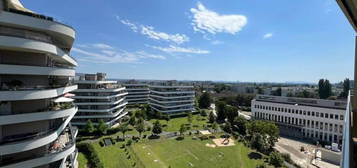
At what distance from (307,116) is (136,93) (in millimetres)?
68378

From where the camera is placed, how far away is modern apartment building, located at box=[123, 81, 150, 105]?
300 ft

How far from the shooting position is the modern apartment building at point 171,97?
71188 millimetres

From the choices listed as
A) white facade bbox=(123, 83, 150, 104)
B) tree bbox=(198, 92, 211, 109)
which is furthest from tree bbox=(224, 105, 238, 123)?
white facade bbox=(123, 83, 150, 104)

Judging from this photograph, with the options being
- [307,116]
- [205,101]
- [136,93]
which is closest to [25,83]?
[307,116]

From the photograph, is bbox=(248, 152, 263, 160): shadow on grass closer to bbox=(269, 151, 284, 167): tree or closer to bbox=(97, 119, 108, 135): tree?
bbox=(269, 151, 284, 167): tree

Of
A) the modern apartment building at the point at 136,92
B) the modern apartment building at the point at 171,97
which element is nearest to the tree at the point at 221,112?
the modern apartment building at the point at 171,97

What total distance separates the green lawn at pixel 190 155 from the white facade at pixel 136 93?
160 ft

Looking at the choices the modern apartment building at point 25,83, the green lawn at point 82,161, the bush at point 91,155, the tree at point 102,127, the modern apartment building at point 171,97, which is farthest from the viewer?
the modern apartment building at point 171,97

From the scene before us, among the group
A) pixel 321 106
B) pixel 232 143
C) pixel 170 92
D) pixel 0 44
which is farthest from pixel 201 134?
pixel 0 44

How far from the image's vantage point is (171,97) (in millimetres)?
71938

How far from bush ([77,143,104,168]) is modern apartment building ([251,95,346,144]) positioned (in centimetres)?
5320

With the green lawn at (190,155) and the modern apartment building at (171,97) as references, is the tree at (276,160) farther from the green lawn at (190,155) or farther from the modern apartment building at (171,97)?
the modern apartment building at (171,97)

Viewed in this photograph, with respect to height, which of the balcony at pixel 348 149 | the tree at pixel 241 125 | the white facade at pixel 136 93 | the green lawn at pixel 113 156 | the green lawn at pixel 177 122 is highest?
the balcony at pixel 348 149

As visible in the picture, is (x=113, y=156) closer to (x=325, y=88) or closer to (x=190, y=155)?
(x=190, y=155)
